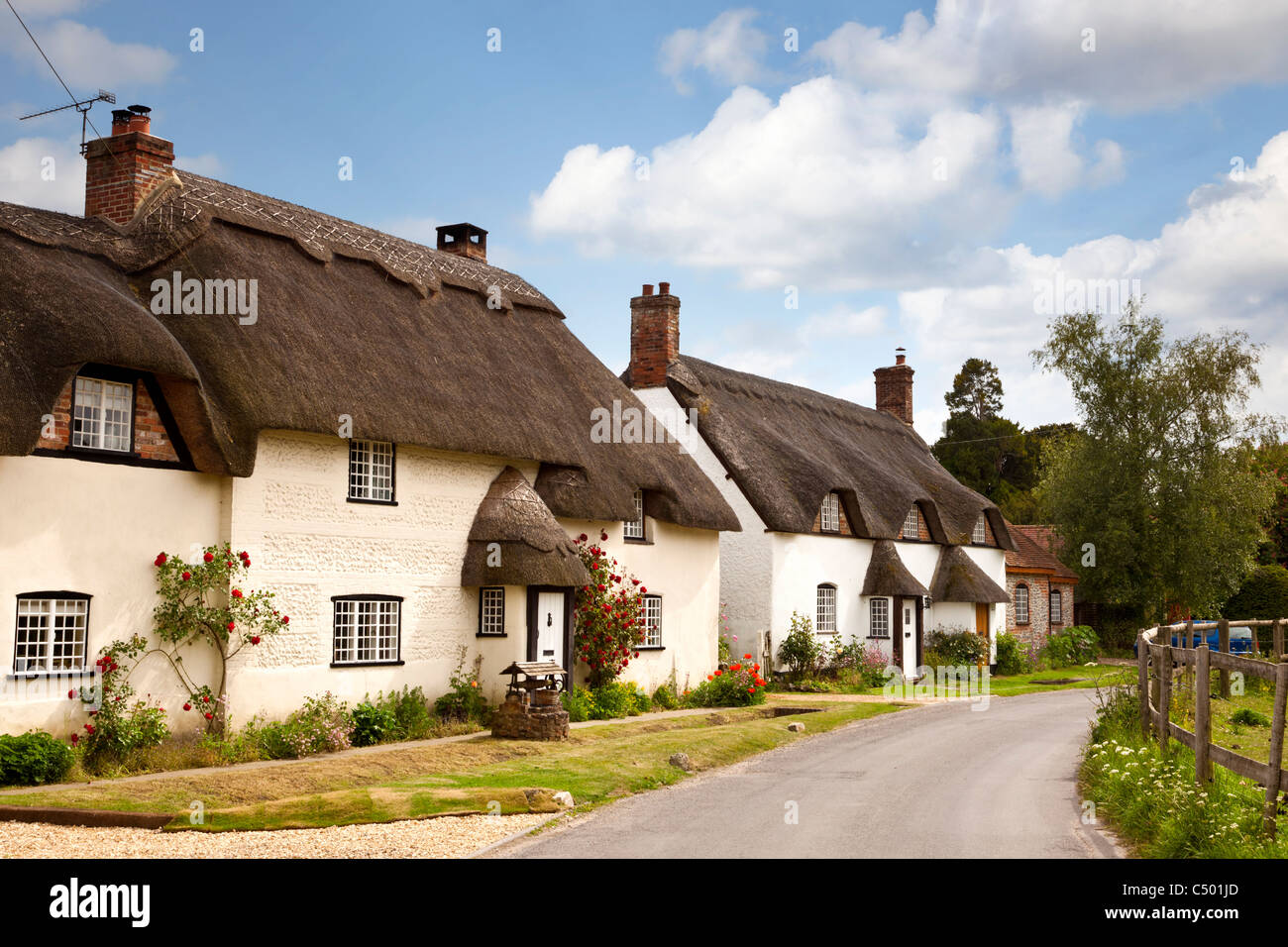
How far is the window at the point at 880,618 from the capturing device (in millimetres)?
31578

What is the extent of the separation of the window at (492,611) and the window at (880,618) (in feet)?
48.3

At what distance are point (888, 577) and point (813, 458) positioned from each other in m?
3.80

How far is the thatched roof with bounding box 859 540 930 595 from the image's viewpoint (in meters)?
30.9

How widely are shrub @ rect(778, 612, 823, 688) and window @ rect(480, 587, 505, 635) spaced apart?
10.3m

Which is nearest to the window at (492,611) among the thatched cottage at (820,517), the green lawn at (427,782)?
the green lawn at (427,782)

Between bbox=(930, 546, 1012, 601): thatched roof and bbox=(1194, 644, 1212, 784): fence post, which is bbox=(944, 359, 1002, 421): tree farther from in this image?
bbox=(1194, 644, 1212, 784): fence post

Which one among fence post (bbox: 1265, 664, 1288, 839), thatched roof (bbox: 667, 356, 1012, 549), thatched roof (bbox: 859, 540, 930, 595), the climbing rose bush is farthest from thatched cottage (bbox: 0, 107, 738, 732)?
fence post (bbox: 1265, 664, 1288, 839)

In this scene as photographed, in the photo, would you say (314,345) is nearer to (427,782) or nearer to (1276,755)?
(427,782)

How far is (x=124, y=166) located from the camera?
55.8 ft

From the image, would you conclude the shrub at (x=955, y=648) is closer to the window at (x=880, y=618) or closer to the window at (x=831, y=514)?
the window at (x=880, y=618)

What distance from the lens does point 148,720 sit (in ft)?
46.1

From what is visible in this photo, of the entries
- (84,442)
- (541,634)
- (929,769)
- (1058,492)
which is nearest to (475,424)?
(541,634)

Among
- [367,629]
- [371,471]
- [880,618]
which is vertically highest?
[371,471]

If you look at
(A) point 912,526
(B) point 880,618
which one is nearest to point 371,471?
(B) point 880,618
